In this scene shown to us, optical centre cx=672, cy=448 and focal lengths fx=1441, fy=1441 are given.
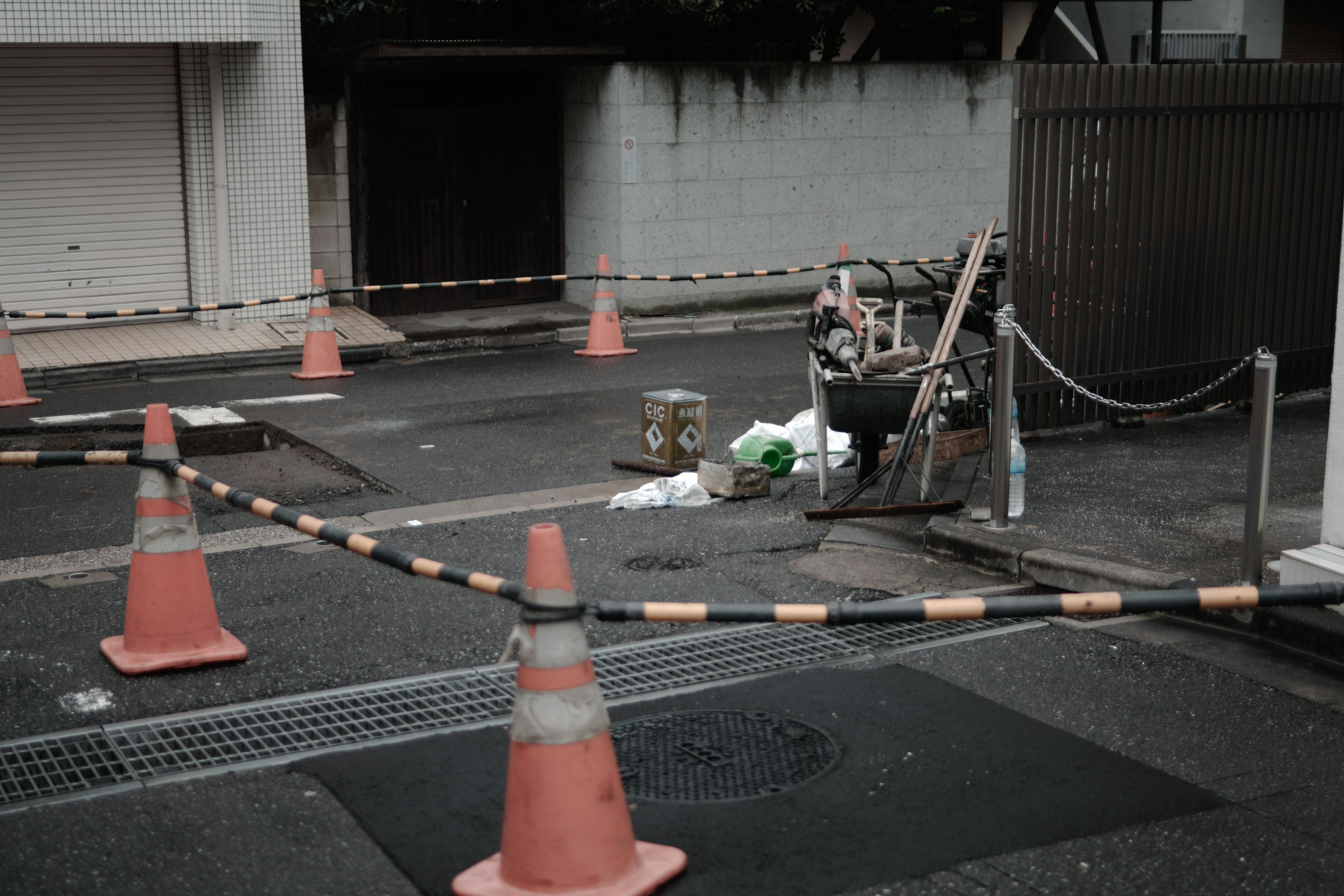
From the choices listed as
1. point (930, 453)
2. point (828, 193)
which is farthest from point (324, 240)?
point (930, 453)

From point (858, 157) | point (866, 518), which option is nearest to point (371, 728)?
point (866, 518)

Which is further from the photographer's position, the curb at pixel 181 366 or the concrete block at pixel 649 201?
the concrete block at pixel 649 201

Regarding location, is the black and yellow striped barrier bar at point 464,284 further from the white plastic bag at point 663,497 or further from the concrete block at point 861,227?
the white plastic bag at point 663,497

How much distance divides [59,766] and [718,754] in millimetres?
2330

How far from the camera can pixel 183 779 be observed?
4.95 meters

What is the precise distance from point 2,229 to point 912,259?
10.8 metres

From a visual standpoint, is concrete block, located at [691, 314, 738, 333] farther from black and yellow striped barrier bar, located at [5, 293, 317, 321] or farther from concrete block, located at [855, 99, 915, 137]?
black and yellow striped barrier bar, located at [5, 293, 317, 321]

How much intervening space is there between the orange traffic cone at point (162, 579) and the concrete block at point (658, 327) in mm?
10646

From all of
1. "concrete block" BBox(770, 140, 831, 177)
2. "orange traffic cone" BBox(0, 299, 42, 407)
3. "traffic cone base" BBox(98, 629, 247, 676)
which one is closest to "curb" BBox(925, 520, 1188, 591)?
"traffic cone base" BBox(98, 629, 247, 676)

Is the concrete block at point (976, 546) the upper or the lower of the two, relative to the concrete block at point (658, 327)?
lower

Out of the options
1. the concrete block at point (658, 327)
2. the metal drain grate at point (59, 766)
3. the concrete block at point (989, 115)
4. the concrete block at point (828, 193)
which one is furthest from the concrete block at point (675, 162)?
the metal drain grate at point (59, 766)

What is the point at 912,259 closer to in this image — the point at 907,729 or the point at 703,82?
the point at 703,82

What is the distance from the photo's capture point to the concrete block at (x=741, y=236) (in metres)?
17.6

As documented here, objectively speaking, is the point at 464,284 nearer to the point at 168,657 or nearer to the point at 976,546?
the point at 976,546
